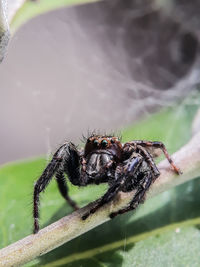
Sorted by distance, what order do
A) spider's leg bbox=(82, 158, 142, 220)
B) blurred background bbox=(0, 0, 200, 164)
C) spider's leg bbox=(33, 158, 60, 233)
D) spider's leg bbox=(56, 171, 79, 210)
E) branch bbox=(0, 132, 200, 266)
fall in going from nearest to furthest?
branch bbox=(0, 132, 200, 266), spider's leg bbox=(82, 158, 142, 220), spider's leg bbox=(33, 158, 60, 233), spider's leg bbox=(56, 171, 79, 210), blurred background bbox=(0, 0, 200, 164)

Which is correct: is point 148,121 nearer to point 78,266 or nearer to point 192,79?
point 78,266

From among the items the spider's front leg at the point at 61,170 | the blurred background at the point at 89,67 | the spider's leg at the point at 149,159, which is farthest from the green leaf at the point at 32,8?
the blurred background at the point at 89,67

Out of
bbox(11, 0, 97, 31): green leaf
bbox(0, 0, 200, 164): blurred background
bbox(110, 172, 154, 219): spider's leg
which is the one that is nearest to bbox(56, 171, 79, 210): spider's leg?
bbox(110, 172, 154, 219): spider's leg

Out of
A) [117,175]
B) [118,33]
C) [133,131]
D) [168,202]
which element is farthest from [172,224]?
[118,33]

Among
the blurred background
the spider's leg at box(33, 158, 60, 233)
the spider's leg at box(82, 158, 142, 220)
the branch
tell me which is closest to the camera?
the branch

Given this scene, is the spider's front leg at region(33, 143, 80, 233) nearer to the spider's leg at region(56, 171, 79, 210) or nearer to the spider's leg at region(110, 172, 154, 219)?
the spider's leg at region(56, 171, 79, 210)

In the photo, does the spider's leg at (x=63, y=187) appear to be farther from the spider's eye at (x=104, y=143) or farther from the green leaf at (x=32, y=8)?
the green leaf at (x=32, y=8)
